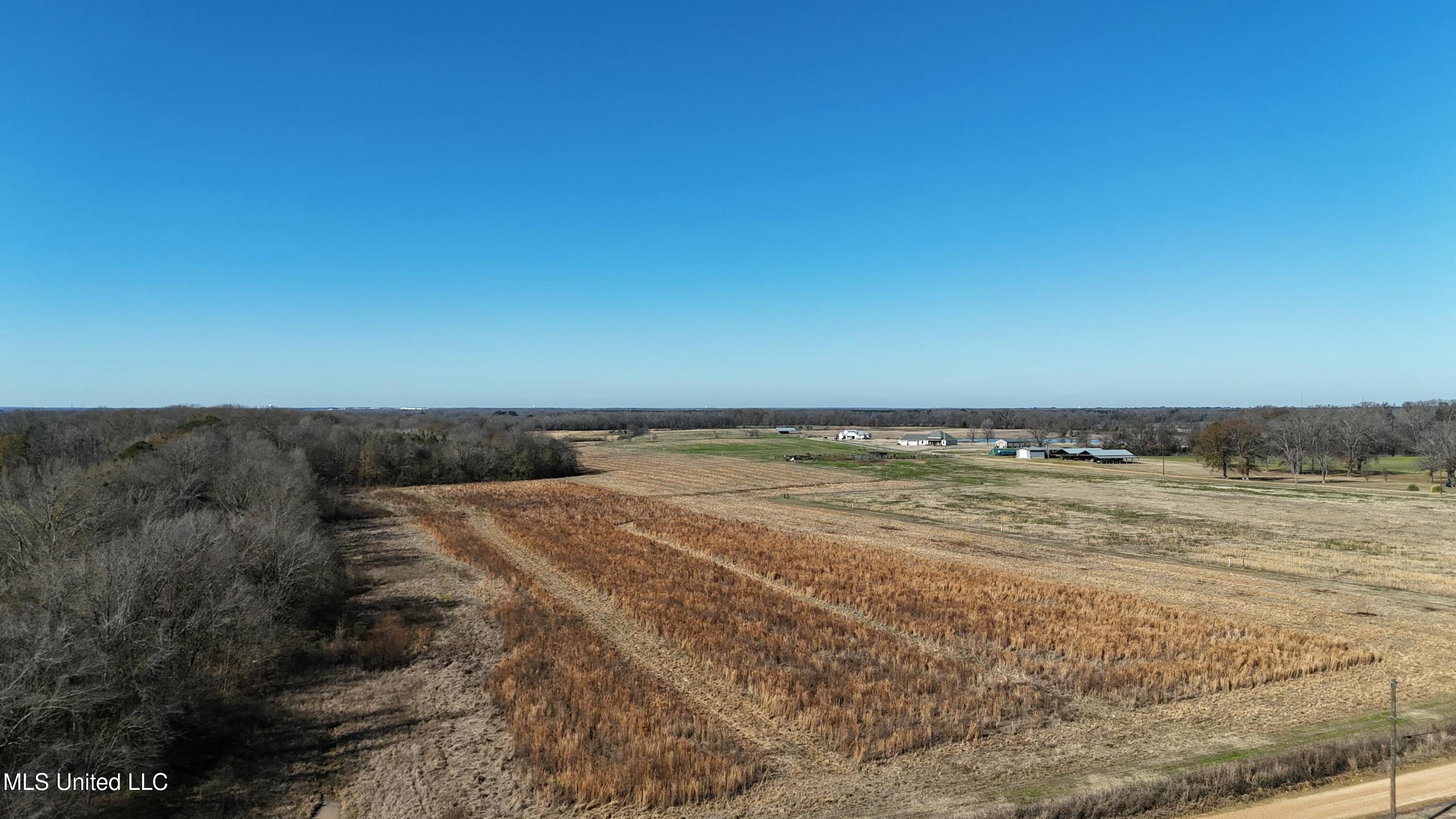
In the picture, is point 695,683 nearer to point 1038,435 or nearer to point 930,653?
point 930,653

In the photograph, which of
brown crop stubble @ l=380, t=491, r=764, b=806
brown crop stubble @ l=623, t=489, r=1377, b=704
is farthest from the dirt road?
brown crop stubble @ l=380, t=491, r=764, b=806

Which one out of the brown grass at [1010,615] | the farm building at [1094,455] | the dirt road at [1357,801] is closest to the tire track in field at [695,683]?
the brown grass at [1010,615]

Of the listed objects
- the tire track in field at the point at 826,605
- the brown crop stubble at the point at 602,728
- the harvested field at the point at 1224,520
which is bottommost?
the harvested field at the point at 1224,520

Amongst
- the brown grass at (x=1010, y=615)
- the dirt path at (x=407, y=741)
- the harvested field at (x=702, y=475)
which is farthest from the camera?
the harvested field at (x=702, y=475)

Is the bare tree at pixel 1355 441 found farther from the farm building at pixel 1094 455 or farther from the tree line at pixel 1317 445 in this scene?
the farm building at pixel 1094 455

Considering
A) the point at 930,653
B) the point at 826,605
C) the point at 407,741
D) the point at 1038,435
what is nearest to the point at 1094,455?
the point at 1038,435

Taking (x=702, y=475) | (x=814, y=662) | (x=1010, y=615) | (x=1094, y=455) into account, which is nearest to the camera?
(x=814, y=662)
